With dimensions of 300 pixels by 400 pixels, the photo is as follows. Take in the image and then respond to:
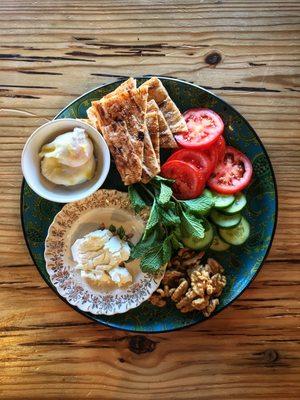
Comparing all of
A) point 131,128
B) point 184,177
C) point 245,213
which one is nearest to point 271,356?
point 245,213

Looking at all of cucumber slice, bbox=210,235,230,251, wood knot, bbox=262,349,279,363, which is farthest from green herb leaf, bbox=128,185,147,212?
wood knot, bbox=262,349,279,363

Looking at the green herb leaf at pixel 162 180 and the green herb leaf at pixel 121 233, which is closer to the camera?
the green herb leaf at pixel 162 180

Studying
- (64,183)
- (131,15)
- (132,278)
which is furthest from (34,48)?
(132,278)

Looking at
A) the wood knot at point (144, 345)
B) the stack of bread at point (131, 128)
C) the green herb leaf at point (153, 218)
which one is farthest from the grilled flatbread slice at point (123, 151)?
the wood knot at point (144, 345)

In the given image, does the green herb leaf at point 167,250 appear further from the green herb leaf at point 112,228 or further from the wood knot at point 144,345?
the wood knot at point 144,345

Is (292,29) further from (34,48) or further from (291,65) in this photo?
(34,48)
